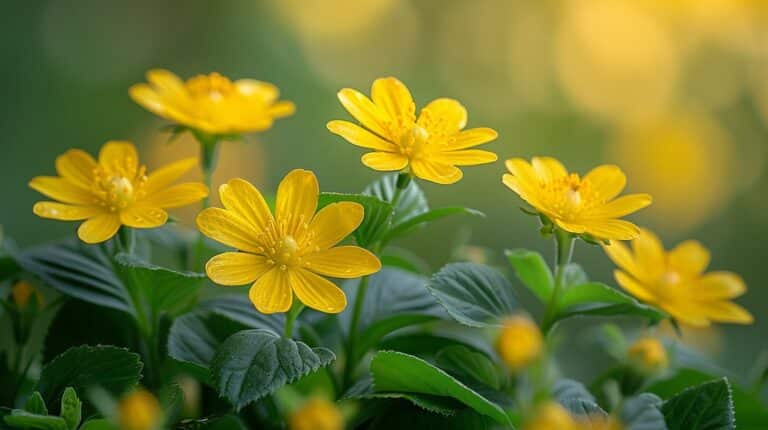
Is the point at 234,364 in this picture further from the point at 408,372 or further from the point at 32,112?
the point at 32,112

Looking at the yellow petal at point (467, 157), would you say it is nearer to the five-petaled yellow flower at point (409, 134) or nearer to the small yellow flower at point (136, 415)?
the five-petaled yellow flower at point (409, 134)

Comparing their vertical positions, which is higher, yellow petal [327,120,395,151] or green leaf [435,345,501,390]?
yellow petal [327,120,395,151]

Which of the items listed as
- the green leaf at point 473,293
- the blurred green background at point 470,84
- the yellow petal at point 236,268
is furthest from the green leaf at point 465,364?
the blurred green background at point 470,84

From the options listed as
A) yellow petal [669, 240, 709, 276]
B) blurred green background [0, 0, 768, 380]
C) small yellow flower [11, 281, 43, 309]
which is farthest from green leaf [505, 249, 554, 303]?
blurred green background [0, 0, 768, 380]

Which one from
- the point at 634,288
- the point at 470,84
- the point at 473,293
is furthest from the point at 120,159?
the point at 470,84

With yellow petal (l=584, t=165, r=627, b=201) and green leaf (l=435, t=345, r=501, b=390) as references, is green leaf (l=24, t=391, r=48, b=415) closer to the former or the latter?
green leaf (l=435, t=345, r=501, b=390)
